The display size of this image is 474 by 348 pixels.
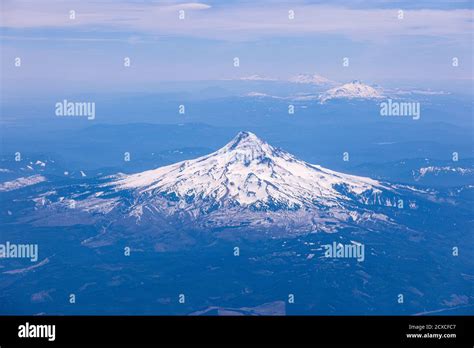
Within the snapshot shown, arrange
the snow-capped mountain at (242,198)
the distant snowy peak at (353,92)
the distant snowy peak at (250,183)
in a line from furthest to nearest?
1. the distant snowy peak at (353,92)
2. the distant snowy peak at (250,183)
3. the snow-capped mountain at (242,198)

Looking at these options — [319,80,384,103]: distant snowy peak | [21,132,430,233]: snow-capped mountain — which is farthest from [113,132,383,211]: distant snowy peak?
[319,80,384,103]: distant snowy peak

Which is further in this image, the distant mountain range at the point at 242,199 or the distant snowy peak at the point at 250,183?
the distant snowy peak at the point at 250,183

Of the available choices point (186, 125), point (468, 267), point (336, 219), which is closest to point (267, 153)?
point (336, 219)

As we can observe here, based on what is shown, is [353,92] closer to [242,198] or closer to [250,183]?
[250,183]

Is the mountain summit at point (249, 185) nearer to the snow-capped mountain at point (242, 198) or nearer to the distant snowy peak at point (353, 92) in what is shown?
the snow-capped mountain at point (242, 198)

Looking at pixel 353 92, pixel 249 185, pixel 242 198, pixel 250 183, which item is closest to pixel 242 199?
pixel 242 198

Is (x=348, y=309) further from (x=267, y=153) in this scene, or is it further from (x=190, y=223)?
(x=267, y=153)

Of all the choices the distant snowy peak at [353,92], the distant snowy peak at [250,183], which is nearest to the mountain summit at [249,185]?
the distant snowy peak at [250,183]

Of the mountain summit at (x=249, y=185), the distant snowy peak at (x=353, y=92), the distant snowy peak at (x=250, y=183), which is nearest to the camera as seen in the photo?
the mountain summit at (x=249, y=185)
